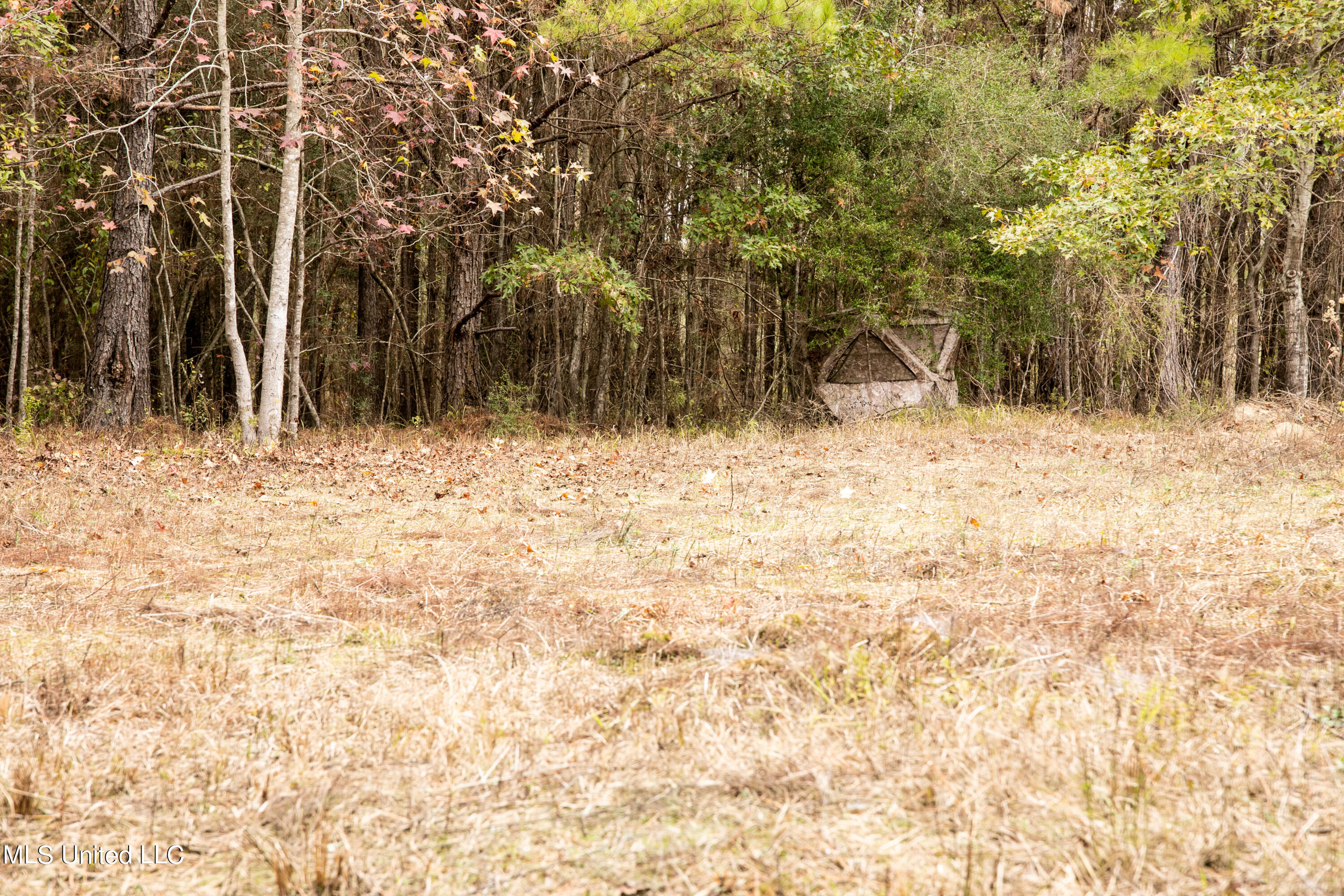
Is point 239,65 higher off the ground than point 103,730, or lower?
higher

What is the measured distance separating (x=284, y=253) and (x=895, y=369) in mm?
9610

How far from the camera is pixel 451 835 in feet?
7.52

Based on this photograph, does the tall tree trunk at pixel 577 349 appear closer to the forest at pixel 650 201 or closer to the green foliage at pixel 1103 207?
the forest at pixel 650 201

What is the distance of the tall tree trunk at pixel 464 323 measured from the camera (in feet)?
49.9

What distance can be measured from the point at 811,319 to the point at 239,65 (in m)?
9.98

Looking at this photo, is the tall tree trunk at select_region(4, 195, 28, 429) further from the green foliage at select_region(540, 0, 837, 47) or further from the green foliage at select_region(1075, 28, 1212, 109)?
the green foliage at select_region(1075, 28, 1212, 109)

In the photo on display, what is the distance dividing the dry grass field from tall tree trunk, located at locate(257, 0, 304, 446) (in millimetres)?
4111

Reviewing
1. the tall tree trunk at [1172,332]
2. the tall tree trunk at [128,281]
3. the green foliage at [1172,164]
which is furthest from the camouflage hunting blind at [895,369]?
the tall tree trunk at [128,281]

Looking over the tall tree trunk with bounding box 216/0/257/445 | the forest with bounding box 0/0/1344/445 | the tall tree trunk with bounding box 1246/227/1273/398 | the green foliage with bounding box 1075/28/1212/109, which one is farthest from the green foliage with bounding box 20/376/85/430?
the tall tree trunk with bounding box 1246/227/1273/398

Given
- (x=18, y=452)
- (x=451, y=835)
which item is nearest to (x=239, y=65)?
(x=18, y=452)

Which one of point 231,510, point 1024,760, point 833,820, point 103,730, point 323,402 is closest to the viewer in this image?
point 833,820

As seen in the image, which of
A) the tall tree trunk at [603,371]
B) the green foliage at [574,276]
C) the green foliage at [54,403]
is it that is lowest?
the green foliage at [54,403]

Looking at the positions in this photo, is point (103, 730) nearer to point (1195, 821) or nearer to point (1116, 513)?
point (1195, 821)

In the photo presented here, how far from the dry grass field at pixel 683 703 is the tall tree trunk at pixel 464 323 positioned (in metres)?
8.58
